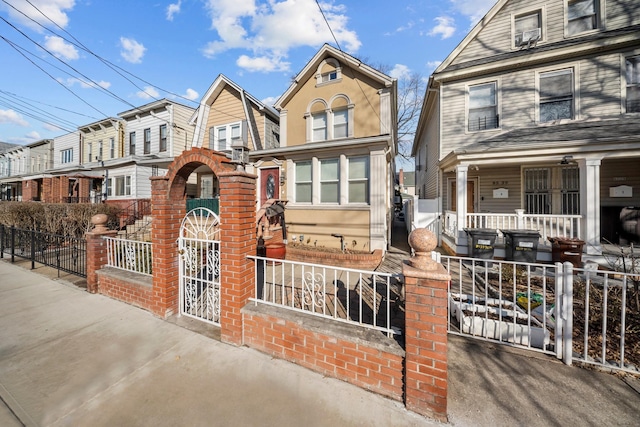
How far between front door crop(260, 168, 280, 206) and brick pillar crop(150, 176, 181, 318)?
20.1 feet

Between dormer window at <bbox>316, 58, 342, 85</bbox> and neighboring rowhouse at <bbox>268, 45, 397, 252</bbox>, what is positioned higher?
dormer window at <bbox>316, 58, 342, 85</bbox>

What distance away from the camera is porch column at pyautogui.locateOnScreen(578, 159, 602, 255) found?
6223 millimetres

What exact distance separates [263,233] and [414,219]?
543cm

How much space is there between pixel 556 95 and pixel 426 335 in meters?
10.5

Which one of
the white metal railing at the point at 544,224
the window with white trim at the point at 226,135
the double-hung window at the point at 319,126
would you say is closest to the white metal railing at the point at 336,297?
the white metal railing at the point at 544,224

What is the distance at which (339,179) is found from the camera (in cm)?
864

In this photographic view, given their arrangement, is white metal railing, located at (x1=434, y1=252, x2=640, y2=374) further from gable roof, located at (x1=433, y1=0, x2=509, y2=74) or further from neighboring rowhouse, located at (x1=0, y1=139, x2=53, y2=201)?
neighboring rowhouse, located at (x1=0, y1=139, x2=53, y2=201)

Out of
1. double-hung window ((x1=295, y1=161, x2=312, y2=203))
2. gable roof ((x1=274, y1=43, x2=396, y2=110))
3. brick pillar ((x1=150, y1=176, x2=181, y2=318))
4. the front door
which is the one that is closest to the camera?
brick pillar ((x1=150, y1=176, x2=181, y2=318))

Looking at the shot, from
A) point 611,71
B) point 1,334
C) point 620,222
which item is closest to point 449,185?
point 620,222

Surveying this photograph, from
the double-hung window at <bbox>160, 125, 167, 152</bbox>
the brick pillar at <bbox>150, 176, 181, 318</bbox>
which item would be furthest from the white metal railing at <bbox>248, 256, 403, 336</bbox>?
the double-hung window at <bbox>160, 125, 167, 152</bbox>

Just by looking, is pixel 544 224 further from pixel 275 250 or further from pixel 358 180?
pixel 275 250

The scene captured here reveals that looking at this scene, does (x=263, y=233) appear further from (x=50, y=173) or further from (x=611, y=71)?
(x=50, y=173)

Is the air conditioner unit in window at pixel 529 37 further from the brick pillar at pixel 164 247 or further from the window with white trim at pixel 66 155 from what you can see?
the window with white trim at pixel 66 155

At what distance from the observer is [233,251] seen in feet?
10.1
